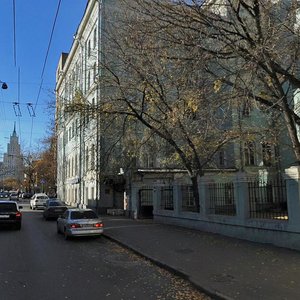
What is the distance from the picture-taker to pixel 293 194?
12.1 metres

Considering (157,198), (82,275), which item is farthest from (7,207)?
(82,275)

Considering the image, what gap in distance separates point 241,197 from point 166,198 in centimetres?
824

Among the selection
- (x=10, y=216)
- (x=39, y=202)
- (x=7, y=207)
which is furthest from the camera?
(x=39, y=202)

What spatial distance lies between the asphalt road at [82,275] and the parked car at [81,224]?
179 cm

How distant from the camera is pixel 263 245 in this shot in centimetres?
1284

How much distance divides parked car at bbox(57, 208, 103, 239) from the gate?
31.8ft

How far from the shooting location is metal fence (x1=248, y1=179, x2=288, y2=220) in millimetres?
13070

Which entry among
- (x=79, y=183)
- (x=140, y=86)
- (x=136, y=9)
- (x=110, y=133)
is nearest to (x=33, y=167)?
(x=79, y=183)

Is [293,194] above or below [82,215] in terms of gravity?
above

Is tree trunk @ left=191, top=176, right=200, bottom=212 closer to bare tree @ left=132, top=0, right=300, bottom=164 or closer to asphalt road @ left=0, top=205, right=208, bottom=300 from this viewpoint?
asphalt road @ left=0, top=205, right=208, bottom=300

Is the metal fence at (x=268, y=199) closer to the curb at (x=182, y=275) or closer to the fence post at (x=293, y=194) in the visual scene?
the fence post at (x=293, y=194)

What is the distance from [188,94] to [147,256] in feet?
20.3

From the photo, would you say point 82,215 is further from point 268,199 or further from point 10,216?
point 268,199

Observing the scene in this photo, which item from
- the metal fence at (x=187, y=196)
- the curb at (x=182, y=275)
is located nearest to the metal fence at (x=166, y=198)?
the metal fence at (x=187, y=196)
